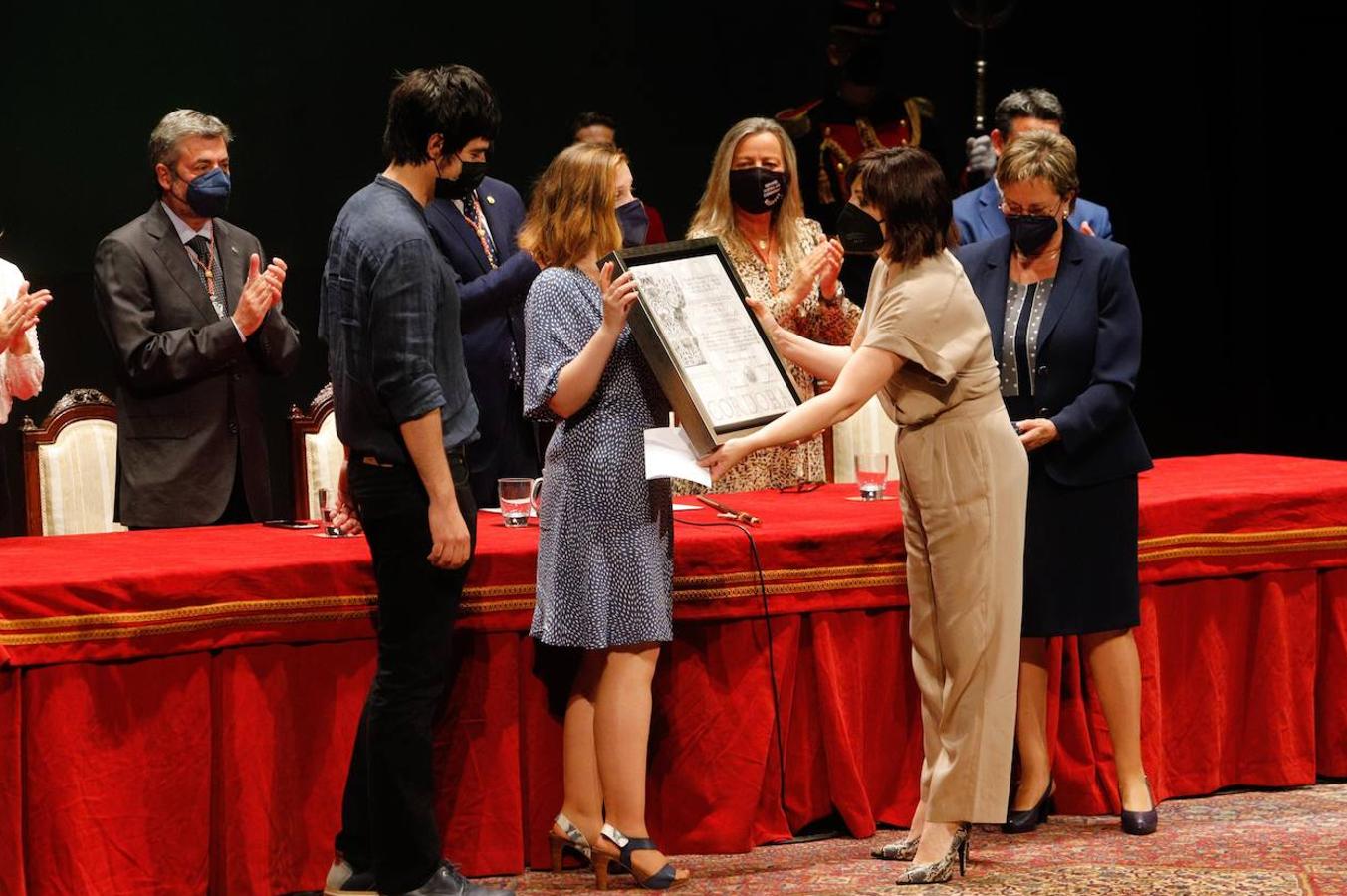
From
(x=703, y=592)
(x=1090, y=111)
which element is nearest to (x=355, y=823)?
(x=703, y=592)

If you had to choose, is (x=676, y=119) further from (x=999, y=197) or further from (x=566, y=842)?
(x=566, y=842)

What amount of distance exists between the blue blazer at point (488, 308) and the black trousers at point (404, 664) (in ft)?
4.02

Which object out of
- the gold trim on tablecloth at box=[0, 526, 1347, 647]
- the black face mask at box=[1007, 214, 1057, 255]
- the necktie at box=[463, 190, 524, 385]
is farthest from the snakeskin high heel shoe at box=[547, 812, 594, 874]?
the black face mask at box=[1007, 214, 1057, 255]

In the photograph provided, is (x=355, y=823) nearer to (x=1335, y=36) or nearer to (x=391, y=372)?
(x=391, y=372)

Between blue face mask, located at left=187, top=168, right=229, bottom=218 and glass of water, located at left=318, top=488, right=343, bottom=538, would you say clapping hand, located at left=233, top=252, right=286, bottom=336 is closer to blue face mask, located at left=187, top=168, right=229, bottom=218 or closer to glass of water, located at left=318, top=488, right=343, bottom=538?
blue face mask, located at left=187, top=168, right=229, bottom=218

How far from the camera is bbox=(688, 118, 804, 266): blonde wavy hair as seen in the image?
14.7 feet

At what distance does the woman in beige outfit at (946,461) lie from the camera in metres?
3.37

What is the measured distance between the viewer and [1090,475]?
378 cm

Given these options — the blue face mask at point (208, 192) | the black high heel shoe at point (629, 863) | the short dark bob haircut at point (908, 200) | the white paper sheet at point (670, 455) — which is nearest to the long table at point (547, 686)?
the black high heel shoe at point (629, 863)

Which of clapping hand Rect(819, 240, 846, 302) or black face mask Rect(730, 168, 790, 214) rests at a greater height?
black face mask Rect(730, 168, 790, 214)

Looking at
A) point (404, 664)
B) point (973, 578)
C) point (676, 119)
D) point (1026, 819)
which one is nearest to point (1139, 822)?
point (1026, 819)

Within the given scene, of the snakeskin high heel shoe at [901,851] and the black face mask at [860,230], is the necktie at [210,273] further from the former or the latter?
the snakeskin high heel shoe at [901,851]

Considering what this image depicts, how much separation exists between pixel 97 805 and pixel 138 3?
9.54 ft

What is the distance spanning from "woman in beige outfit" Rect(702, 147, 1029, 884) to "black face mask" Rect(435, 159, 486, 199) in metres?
0.68
